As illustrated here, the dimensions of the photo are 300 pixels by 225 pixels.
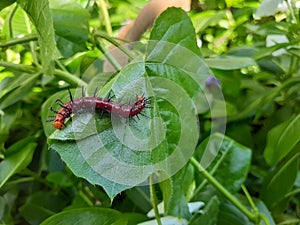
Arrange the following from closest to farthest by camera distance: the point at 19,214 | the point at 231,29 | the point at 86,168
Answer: the point at 86,168 → the point at 19,214 → the point at 231,29

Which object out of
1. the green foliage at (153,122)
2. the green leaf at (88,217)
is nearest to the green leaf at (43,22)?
the green foliage at (153,122)

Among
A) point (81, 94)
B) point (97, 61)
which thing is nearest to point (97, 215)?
point (81, 94)

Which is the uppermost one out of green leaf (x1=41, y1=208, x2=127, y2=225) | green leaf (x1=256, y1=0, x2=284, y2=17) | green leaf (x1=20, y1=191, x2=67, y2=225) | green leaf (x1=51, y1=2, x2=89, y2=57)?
green leaf (x1=51, y1=2, x2=89, y2=57)

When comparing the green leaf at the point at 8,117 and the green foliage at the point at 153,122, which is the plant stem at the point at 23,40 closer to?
the green foliage at the point at 153,122

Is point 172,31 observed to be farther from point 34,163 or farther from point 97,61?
point 34,163

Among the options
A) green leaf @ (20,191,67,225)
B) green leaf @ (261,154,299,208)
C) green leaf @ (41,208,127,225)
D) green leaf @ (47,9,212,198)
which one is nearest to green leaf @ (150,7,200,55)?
green leaf @ (47,9,212,198)

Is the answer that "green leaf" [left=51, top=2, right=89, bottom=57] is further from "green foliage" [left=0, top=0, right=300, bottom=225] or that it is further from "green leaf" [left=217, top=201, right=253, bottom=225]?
"green leaf" [left=217, top=201, right=253, bottom=225]
